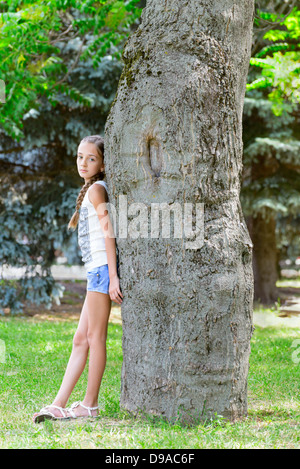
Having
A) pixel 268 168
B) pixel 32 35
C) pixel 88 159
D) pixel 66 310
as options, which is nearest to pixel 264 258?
pixel 268 168

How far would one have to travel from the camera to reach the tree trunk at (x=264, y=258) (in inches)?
534

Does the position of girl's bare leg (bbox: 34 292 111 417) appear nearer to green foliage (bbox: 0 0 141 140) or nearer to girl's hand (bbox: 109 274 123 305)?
girl's hand (bbox: 109 274 123 305)

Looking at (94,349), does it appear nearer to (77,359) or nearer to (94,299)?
(77,359)

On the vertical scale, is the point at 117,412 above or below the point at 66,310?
above

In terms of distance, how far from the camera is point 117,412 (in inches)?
159

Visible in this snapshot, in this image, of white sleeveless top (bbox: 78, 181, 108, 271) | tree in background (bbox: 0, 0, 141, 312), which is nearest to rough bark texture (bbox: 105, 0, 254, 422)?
→ white sleeveless top (bbox: 78, 181, 108, 271)

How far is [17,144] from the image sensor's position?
1251 cm

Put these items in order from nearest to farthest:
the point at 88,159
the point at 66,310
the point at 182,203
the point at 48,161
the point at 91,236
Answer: the point at 182,203 < the point at 91,236 < the point at 88,159 < the point at 66,310 < the point at 48,161

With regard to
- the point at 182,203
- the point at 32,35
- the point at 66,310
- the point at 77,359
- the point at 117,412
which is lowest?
the point at 66,310

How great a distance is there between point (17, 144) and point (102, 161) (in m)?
8.63

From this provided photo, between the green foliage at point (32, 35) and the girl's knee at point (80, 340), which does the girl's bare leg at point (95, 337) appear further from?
the green foliage at point (32, 35)

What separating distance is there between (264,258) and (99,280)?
10.0 m
